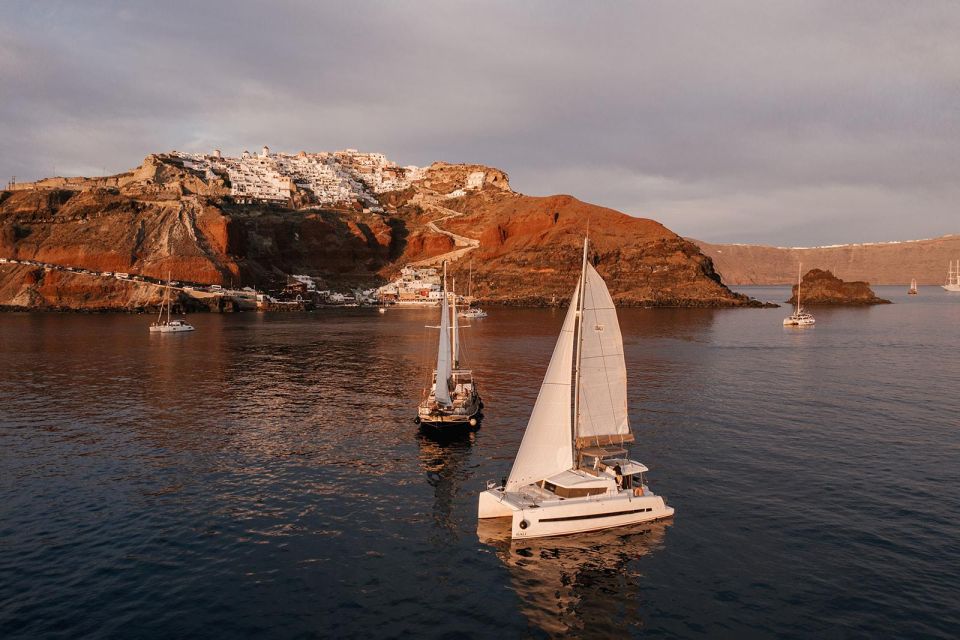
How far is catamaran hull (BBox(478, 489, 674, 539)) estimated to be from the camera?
25297 millimetres

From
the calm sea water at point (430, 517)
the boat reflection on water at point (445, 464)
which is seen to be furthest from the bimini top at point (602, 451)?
the boat reflection on water at point (445, 464)

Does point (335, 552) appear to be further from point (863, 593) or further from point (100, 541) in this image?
point (863, 593)

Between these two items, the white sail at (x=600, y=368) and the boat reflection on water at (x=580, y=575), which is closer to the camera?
the boat reflection on water at (x=580, y=575)

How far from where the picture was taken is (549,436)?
2691 centimetres

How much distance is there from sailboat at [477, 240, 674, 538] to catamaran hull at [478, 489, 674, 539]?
4 cm

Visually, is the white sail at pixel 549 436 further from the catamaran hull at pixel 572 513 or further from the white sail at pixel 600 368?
the catamaran hull at pixel 572 513

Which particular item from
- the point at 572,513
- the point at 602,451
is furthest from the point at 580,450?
the point at 572,513

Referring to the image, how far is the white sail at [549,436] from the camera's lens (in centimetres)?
2664

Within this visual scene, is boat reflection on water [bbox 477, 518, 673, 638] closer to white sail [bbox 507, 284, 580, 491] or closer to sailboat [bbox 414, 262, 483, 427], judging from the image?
white sail [bbox 507, 284, 580, 491]

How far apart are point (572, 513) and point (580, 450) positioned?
352cm

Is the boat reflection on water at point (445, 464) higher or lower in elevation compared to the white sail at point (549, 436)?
lower

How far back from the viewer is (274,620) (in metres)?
19.6

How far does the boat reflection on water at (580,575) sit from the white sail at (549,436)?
9.12 feet

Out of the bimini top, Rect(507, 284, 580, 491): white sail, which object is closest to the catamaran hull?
Rect(507, 284, 580, 491): white sail
